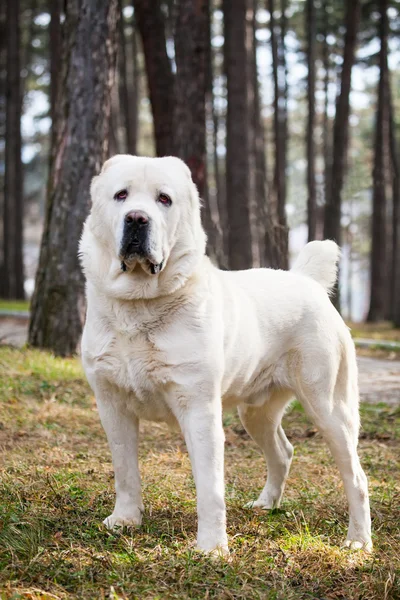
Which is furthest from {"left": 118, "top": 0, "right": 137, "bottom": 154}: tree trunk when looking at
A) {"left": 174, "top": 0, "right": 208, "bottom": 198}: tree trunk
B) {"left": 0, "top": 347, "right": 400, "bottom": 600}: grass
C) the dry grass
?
{"left": 0, "top": 347, "right": 400, "bottom": 600}: grass

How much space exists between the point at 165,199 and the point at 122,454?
1317 millimetres

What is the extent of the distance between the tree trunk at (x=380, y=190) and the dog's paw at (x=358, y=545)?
724 inches

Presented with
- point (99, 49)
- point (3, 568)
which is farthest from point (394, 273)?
point (3, 568)

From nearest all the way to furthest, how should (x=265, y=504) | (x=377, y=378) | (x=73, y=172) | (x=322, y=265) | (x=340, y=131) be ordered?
(x=265, y=504), (x=322, y=265), (x=73, y=172), (x=377, y=378), (x=340, y=131)

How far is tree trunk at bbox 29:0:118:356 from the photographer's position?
9.09 metres

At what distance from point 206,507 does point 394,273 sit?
827 inches

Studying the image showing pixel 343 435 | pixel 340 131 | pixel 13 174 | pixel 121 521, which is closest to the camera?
pixel 121 521

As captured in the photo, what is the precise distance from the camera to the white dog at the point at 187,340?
3605mm

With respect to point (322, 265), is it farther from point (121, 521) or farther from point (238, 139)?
point (238, 139)

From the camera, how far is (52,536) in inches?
146

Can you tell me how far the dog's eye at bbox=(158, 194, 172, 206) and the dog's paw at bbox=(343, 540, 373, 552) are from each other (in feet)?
6.44

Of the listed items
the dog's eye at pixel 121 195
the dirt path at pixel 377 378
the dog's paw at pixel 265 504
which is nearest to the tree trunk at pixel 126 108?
the dirt path at pixel 377 378

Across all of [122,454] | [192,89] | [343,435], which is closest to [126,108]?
[192,89]

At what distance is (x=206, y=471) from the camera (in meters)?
3.59
